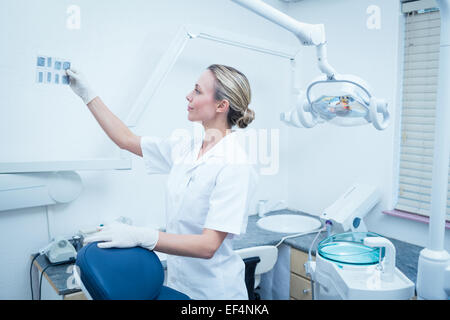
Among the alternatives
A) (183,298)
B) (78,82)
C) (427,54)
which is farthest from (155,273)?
(427,54)

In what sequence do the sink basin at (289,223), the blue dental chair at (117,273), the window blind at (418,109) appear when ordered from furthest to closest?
the sink basin at (289,223) → the window blind at (418,109) → the blue dental chair at (117,273)

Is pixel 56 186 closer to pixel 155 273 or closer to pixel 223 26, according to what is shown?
pixel 155 273

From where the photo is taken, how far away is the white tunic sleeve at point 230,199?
1.04m

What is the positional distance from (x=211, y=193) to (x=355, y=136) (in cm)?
136

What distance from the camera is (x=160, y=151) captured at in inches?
56.9

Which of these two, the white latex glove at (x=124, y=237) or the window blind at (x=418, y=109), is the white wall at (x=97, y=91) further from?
the window blind at (x=418, y=109)

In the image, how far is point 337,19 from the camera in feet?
7.34

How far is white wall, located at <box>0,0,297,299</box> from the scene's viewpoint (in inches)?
59.7

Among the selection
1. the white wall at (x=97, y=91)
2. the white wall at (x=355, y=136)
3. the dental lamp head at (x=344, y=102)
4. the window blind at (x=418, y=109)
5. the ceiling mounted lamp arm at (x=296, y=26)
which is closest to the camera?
the ceiling mounted lamp arm at (x=296, y=26)

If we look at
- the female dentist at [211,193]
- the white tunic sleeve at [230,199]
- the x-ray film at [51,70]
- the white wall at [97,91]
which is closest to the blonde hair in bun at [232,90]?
the female dentist at [211,193]

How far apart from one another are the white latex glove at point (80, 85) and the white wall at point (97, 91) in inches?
12.0

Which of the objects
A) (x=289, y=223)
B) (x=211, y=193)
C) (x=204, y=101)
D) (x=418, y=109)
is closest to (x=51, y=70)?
(x=204, y=101)

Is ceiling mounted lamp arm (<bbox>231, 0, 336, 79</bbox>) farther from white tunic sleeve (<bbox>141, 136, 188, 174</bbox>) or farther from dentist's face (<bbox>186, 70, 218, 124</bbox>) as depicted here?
white tunic sleeve (<bbox>141, 136, 188, 174</bbox>)

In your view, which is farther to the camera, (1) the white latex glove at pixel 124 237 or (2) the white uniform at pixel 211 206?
(2) the white uniform at pixel 211 206
